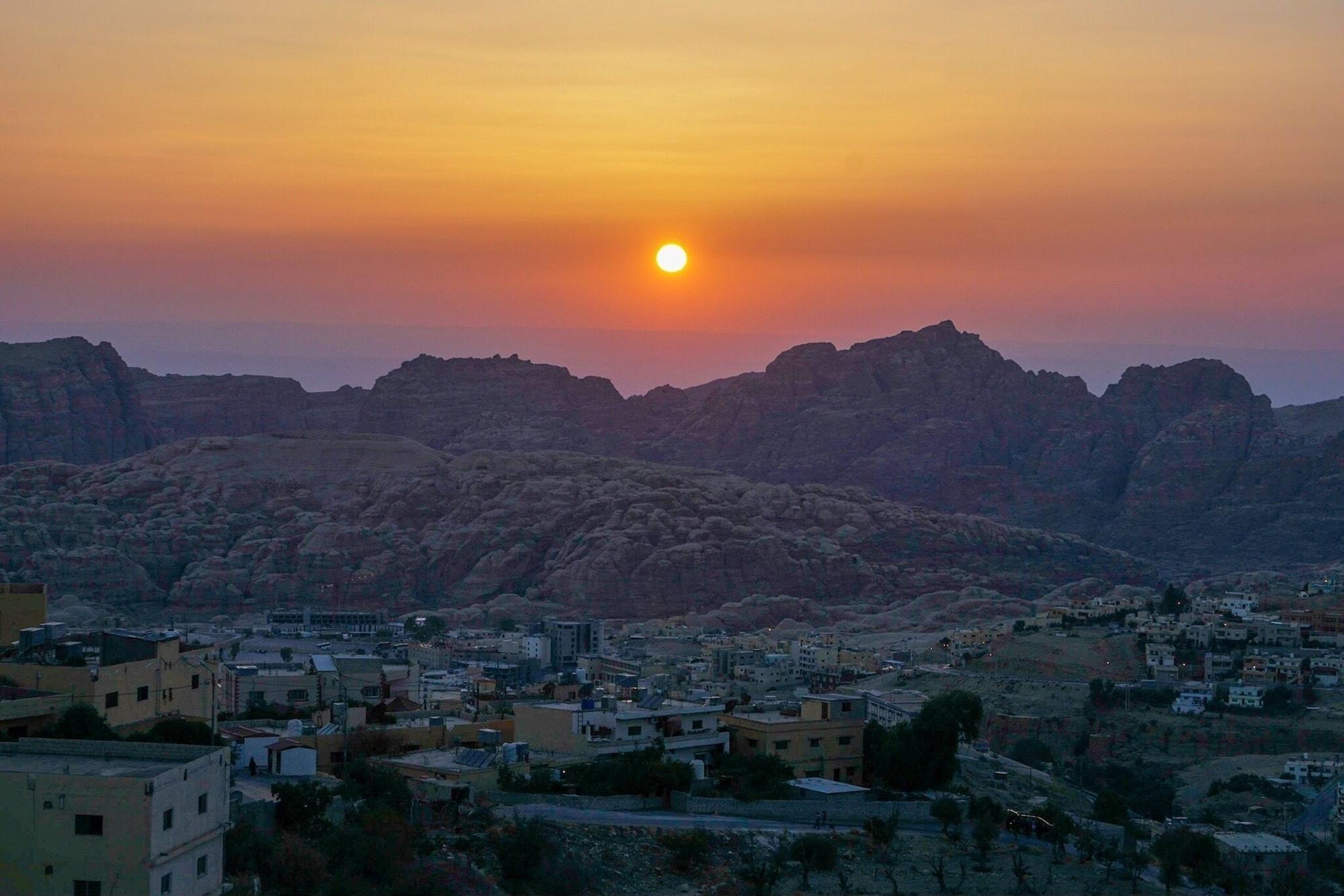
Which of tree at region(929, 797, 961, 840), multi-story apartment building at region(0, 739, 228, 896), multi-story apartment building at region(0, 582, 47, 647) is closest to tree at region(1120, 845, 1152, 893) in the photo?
tree at region(929, 797, 961, 840)

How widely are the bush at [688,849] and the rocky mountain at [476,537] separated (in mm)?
93054

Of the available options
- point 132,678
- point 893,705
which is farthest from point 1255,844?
point 132,678

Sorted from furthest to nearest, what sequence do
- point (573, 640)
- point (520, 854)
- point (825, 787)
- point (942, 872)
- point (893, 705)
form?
point (573, 640), point (893, 705), point (825, 787), point (942, 872), point (520, 854)

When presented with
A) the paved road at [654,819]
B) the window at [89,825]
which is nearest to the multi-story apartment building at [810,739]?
the paved road at [654,819]

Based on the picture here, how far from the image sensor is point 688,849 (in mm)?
33469

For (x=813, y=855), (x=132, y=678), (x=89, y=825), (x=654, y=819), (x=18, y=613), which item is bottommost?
(x=813, y=855)

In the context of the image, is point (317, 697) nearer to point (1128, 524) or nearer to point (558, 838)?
point (558, 838)

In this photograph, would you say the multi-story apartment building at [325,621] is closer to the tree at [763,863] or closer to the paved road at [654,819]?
the paved road at [654,819]

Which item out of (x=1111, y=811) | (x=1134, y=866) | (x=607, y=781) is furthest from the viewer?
(x=1111, y=811)

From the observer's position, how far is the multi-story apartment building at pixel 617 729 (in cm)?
4128

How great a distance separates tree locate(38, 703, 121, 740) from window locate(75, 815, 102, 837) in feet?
21.7

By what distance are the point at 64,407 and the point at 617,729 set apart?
518 feet

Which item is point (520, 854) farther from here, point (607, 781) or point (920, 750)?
point (920, 750)

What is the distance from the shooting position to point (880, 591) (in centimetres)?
13812
